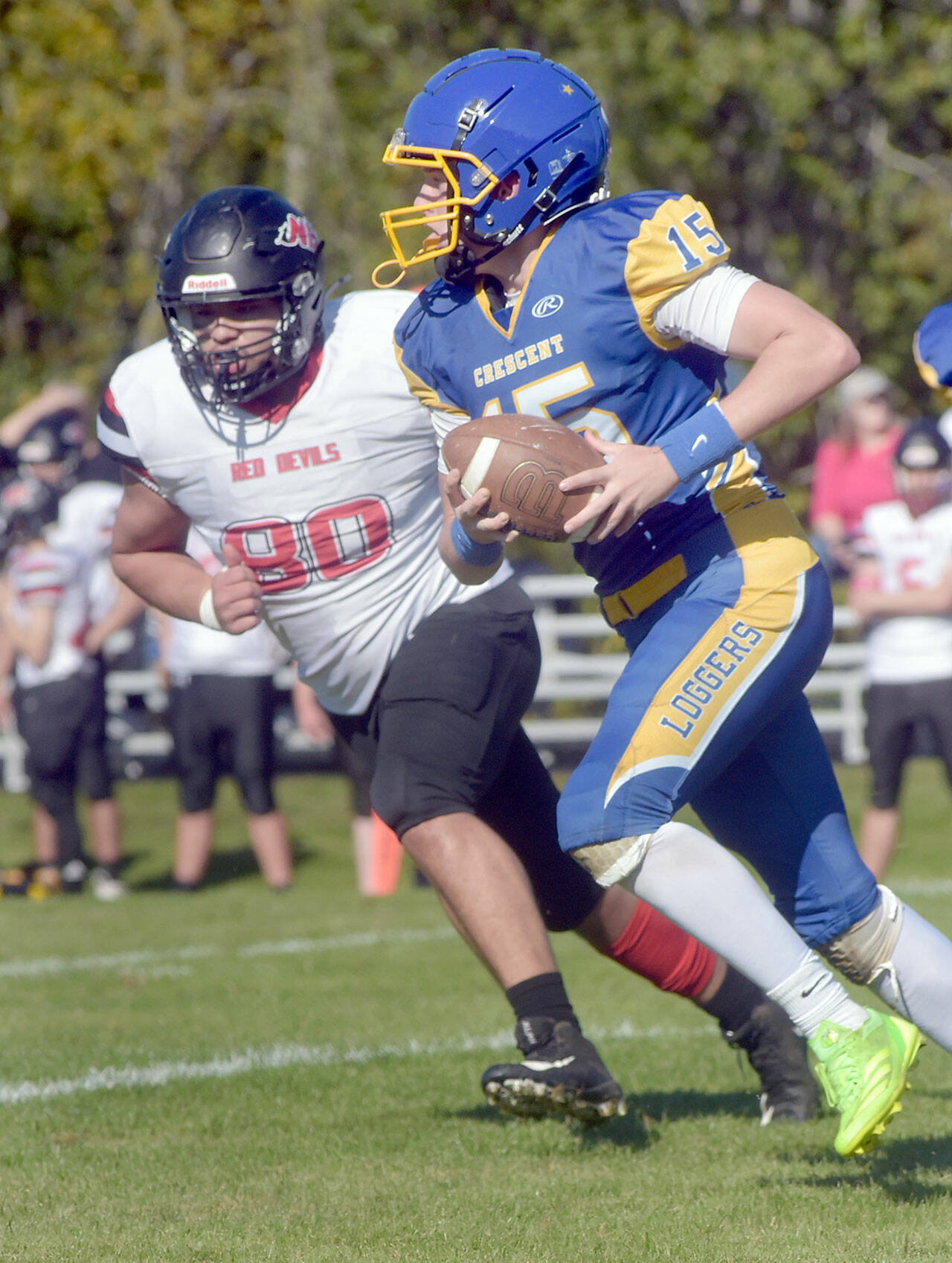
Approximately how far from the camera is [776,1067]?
13.0 feet

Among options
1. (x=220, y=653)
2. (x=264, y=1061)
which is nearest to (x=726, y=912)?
(x=264, y=1061)

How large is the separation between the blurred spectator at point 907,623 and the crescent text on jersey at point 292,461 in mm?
4250

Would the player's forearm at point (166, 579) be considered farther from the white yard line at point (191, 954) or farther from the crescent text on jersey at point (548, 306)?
the white yard line at point (191, 954)

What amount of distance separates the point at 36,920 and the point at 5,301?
52.9ft

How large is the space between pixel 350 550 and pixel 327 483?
168 millimetres

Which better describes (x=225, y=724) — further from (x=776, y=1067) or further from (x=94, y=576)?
(x=776, y=1067)

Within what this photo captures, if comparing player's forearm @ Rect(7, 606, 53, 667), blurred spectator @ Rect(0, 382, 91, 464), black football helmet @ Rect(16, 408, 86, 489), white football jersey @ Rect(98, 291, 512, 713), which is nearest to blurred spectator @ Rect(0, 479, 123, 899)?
player's forearm @ Rect(7, 606, 53, 667)

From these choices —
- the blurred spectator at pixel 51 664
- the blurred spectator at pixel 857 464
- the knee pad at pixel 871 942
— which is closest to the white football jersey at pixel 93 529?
the blurred spectator at pixel 51 664

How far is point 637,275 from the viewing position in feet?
9.66

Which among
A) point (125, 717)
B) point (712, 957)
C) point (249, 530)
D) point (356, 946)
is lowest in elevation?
point (125, 717)

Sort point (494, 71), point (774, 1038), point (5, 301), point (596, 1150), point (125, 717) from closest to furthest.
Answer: point (494, 71) → point (596, 1150) → point (774, 1038) → point (125, 717) → point (5, 301)

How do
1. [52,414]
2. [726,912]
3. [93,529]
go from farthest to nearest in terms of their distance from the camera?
1. [52,414]
2. [93,529]
3. [726,912]

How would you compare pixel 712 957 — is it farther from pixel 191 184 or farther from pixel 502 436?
pixel 191 184

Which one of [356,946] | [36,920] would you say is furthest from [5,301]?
[356,946]
